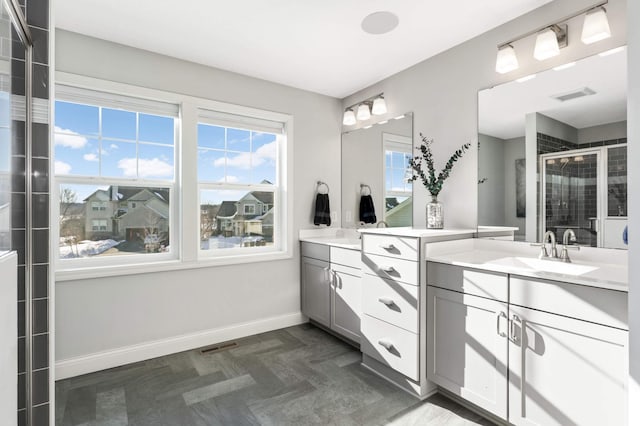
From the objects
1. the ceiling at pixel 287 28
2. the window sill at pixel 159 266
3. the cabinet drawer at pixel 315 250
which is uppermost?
the ceiling at pixel 287 28

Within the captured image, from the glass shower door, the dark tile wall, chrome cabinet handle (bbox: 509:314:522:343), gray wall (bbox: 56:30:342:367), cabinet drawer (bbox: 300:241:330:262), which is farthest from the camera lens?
cabinet drawer (bbox: 300:241:330:262)

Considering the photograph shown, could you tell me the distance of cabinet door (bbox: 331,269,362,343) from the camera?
270cm

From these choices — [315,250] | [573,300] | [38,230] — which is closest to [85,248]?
[38,230]

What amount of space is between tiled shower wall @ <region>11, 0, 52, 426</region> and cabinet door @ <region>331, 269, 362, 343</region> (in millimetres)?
1962

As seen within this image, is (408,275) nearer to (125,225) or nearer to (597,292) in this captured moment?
(597,292)

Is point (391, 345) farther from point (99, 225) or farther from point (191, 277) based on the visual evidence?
point (99, 225)

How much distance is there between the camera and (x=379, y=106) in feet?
10.3

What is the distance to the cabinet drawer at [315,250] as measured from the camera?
306 cm

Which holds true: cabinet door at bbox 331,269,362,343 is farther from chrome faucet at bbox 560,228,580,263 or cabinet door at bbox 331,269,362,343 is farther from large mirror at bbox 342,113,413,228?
chrome faucet at bbox 560,228,580,263

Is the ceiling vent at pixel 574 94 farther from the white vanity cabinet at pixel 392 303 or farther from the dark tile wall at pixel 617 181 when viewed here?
the white vanity cabinet at pixel 392 303

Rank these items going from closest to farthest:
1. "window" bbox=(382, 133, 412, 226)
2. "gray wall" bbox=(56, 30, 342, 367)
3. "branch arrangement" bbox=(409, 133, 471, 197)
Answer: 1. "gray wall" bbox=(56, 30, 342, 367)
2. "branch arrangement" bbox=(409, 133, 471, 197)
3. "window" bbox=(382, 133, 412, 226)

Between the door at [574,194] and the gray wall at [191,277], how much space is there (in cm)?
204

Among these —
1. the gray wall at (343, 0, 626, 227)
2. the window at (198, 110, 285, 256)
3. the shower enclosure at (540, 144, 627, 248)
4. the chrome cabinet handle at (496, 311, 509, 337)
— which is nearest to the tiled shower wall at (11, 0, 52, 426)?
the window at (198, 110, 285, 256)

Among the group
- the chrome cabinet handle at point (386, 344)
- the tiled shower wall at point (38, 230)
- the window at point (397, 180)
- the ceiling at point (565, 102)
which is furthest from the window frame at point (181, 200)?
the ceiling at point (565, 102)
